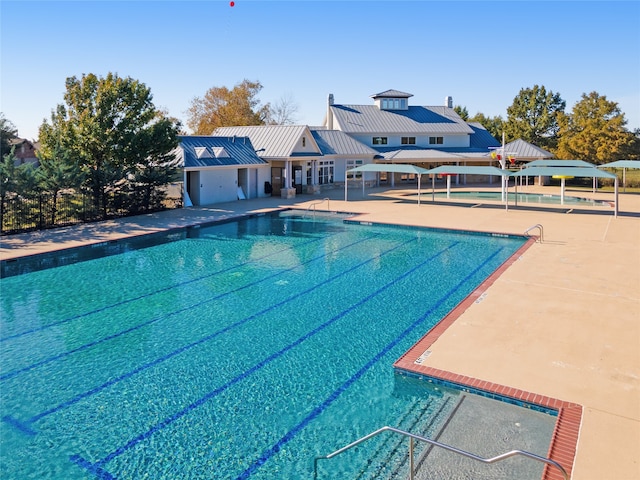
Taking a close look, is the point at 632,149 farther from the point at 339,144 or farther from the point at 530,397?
the point at 530,397

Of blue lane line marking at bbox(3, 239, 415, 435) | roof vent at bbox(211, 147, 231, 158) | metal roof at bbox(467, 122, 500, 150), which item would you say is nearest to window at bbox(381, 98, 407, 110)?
metal roof at bbox(467, 122, 500, 150)

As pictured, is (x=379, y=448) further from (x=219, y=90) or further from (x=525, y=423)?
(x=219, y=90)

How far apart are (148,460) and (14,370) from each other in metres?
4.16

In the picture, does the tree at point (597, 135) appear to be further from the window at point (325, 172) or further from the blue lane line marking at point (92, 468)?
the blue lane line marking at point (92, 468)

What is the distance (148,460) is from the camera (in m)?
6.48

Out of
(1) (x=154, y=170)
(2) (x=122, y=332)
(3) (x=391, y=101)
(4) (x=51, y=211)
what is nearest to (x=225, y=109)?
(3) (x=391, y=101)

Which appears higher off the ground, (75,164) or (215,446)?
(75,164)

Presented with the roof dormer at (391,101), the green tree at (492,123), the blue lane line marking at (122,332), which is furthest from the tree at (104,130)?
the green tree at (492,123)

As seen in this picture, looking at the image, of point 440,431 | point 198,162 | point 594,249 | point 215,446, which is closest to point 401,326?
point 440,431

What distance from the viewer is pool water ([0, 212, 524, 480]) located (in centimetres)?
662

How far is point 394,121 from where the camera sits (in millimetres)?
46094

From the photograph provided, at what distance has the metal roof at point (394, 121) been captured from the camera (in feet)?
147

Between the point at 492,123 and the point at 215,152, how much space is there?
42550 mm

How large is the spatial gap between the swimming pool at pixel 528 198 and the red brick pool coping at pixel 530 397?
24.2 meters
